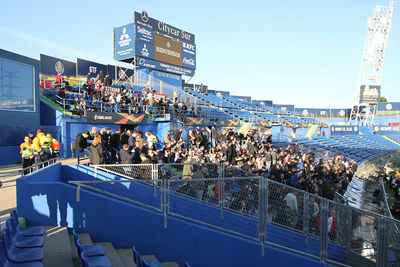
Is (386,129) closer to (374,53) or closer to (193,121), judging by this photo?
(374,53)

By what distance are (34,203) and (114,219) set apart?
1.39 metres

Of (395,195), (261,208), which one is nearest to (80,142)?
(261,208)

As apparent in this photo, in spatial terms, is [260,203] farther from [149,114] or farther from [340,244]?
[149,114]

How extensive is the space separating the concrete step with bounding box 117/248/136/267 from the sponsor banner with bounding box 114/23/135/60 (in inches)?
907

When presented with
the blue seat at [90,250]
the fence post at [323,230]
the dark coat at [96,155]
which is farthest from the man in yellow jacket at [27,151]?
the fence post at [323,230]

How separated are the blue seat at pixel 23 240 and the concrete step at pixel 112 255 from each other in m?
1.16

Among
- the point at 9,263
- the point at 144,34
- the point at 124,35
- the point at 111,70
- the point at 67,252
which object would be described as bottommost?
the point at 67,252

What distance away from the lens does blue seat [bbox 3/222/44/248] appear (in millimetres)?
3906

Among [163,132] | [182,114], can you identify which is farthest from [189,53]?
[163,132]

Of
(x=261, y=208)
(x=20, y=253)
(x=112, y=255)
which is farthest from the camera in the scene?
(x=261, y=208)

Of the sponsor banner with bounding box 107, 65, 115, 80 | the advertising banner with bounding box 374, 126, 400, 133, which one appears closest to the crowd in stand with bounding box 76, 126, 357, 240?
the sponsor banner with bounding box 107, 65, 115, 80

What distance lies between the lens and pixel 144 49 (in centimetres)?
2653

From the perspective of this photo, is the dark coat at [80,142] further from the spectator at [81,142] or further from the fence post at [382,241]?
the fence post at [382,241]

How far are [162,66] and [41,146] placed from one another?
21.7m
